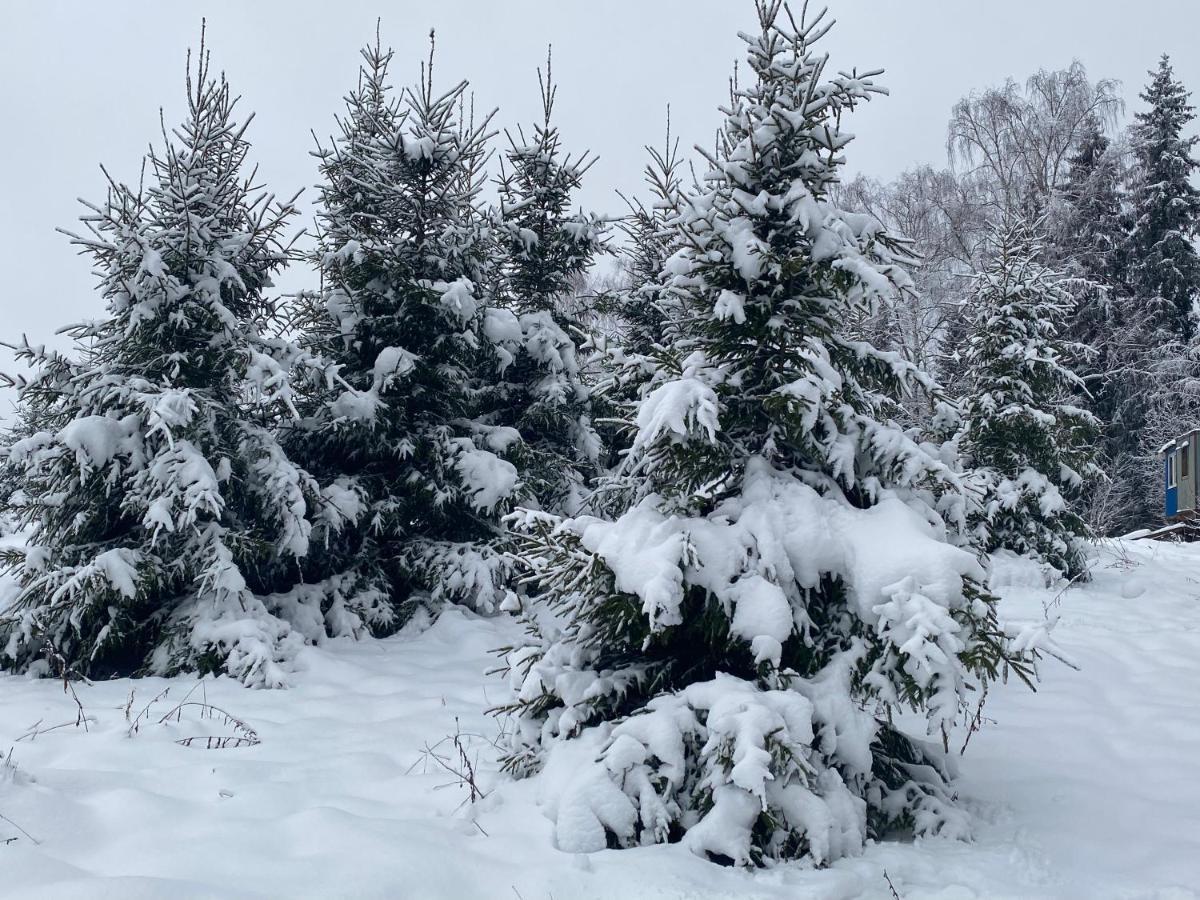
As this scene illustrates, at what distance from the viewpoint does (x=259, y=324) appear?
6.91 meters

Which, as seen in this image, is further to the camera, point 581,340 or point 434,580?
point 581,340

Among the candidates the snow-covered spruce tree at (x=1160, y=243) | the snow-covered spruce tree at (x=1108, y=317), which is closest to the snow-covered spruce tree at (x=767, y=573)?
the snow-covered spruce tree at (x=1108, y=317)

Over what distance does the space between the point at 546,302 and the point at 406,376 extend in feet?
9.47

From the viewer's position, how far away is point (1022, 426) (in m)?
10.7

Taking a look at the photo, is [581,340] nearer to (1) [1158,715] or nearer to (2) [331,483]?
(2) [331,483]

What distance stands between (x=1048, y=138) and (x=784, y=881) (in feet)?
90.8

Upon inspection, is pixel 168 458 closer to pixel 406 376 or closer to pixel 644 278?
pixel 406 376

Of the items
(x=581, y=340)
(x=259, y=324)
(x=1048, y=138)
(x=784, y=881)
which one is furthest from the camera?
(x=1048, y=138)

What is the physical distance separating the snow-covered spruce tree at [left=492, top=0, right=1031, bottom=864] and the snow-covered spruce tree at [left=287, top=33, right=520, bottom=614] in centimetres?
341

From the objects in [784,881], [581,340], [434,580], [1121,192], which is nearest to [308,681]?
[434,580]

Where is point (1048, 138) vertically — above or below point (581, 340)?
above

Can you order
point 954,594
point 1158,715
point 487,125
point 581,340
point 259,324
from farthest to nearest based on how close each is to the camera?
point 581,340, point 487,125, point 259,324, point 1158,715, point 954,594

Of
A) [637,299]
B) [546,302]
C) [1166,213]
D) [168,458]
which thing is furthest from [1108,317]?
[168,458]

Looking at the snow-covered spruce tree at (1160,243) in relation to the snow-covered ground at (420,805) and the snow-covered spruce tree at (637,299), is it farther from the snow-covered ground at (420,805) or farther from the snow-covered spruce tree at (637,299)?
the snow-covered ground at (420,805)
